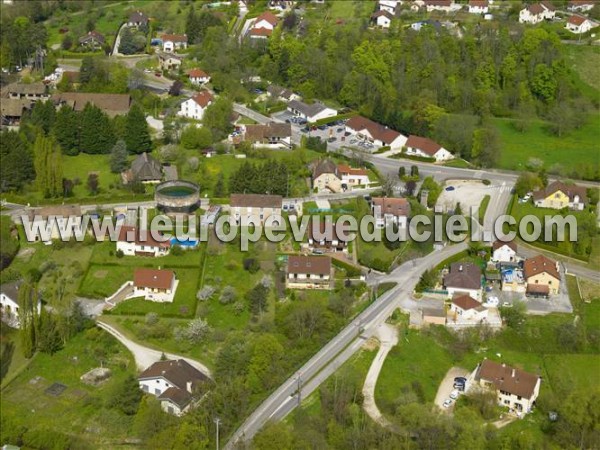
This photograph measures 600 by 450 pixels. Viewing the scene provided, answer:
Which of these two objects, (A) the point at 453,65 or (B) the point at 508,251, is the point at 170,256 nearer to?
(B) the point at 508,251

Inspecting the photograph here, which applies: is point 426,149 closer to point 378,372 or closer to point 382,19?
point 382,19

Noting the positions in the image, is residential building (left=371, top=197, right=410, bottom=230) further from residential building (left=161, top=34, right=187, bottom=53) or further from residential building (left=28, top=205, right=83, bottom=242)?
residential building (left=161, top=34, right=187, bottom=53)

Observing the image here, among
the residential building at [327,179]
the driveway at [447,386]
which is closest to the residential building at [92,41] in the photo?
the residential building at [327,179]

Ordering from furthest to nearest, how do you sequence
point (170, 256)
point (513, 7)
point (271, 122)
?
1. point (513, 7)
2. point (271, 122)
3. point (170, 256)

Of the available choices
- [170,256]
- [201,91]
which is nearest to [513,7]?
[201,91]

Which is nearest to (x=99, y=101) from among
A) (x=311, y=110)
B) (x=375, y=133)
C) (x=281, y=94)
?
(x=281, y=94)
